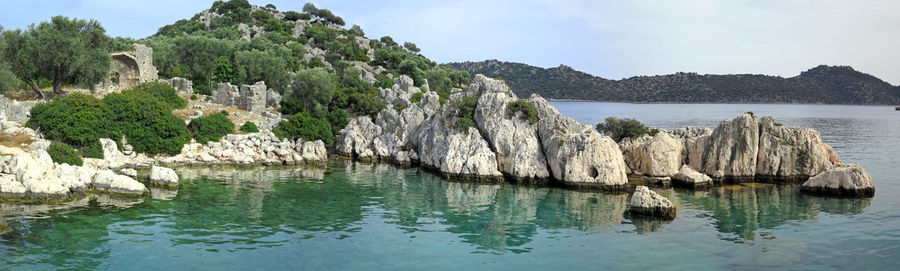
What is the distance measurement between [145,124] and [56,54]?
584 inches

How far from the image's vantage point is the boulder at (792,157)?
4803 centimetres

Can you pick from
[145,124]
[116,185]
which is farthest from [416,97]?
[116,185]

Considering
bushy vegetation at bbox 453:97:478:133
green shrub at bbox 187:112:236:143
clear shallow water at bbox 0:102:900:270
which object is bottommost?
clear shallow water at bbox 0:102:900:270

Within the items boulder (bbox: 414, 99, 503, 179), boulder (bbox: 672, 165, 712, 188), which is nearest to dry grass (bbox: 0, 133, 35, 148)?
boulder (bbox: 414, 99, 503, 179)

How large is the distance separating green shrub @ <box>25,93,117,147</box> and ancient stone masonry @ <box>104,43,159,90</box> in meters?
21.5

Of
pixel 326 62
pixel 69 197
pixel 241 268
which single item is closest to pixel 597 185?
pixel 241 268

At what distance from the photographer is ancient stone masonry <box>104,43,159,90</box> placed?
7100 cm

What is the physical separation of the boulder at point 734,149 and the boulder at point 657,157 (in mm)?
2727

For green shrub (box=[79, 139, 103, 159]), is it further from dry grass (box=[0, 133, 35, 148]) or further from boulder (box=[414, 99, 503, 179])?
boulder (box=[414, 99, 503, 179])

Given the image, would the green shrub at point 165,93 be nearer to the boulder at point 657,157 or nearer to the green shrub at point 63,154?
the green shrub at point 63,154

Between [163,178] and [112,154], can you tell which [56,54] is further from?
[163,178]

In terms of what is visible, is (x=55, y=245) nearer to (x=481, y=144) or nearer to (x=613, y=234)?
(x=613, y=234)

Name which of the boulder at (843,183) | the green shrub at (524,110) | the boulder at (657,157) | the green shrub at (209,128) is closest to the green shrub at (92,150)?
the green shrub at (209,128)

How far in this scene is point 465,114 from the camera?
55.6m
